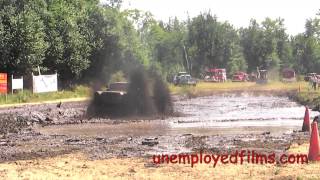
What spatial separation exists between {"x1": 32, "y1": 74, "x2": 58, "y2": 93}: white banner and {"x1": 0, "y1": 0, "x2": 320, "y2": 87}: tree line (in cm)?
159

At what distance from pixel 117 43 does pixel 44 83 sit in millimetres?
19327

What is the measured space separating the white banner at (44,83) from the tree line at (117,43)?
1.59m

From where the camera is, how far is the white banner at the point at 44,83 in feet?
135

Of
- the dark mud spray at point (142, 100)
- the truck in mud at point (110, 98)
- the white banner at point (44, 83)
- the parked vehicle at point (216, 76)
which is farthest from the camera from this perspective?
the parked vehicle at point (216, 76)

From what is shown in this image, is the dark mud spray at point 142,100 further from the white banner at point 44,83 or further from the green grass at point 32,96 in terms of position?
the white banner at point 44,83

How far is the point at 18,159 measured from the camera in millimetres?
14539

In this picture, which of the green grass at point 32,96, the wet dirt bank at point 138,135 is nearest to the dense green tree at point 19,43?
the green grass at point 32,96

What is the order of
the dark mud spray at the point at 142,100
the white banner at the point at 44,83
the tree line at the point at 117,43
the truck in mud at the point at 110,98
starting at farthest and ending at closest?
the tree line at the point at 117,43 → the white banner at the point at 44,83 → the dark mud spray at the point at 142,100 → the truck in mud at the point at 110,98

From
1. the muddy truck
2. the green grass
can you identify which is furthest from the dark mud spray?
the green grass

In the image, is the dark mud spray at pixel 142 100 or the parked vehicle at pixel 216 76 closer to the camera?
the dark mud spray at pixel 142 100

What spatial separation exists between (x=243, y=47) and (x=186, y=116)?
76.7 meters

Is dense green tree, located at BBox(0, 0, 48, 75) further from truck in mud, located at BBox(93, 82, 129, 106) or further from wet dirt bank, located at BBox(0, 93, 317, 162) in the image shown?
truck in mud, located at BBox(93, 82, 129, 106)

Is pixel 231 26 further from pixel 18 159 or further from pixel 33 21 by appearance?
pixel 18 159

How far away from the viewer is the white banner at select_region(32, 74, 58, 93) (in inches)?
1623
